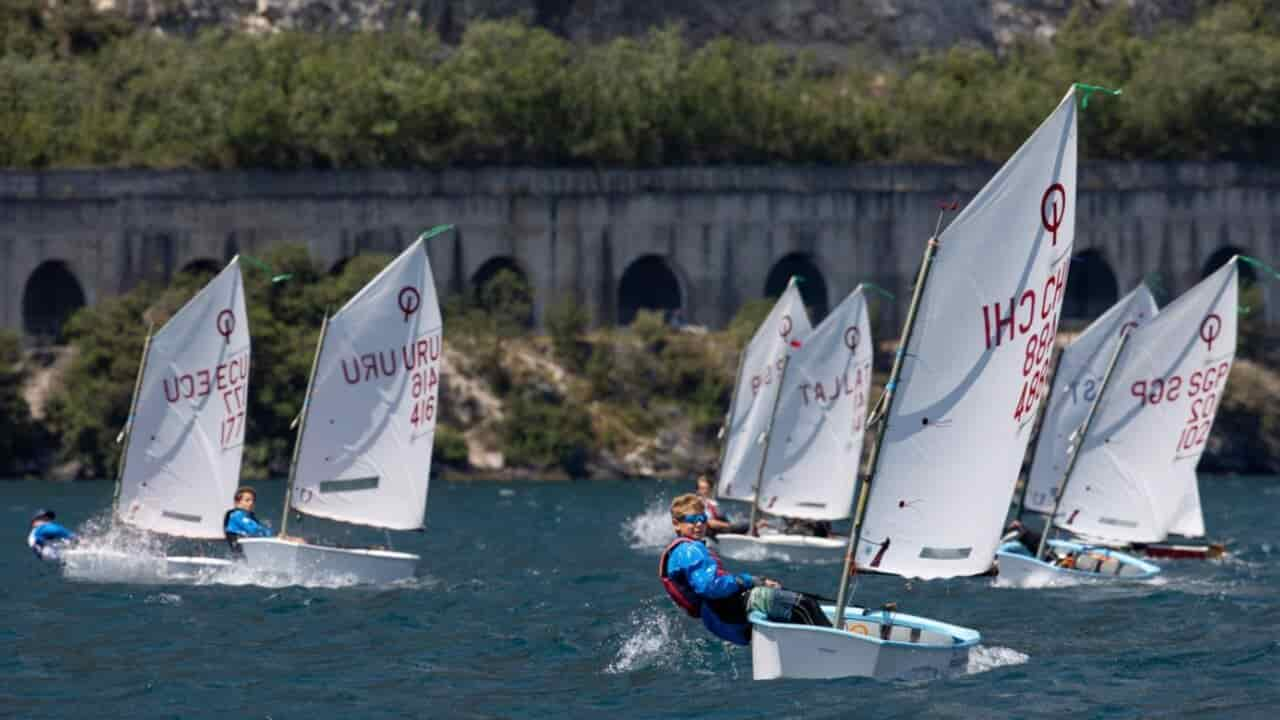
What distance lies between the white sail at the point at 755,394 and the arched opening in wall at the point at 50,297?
126 ft

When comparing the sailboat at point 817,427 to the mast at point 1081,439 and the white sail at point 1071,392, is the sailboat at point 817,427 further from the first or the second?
the mast at point 1081,439

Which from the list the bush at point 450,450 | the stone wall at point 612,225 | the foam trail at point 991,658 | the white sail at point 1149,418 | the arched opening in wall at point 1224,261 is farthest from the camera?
the arched opening in wall at point 1224,261

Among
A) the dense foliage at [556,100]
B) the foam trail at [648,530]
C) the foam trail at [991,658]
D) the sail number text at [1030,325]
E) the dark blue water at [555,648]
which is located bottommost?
the foam trail at [648,530]

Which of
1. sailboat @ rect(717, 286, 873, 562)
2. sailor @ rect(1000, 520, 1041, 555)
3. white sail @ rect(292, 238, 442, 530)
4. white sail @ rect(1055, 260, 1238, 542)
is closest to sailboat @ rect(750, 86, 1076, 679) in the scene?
white sail @ rect(292, 238, 442, 530)

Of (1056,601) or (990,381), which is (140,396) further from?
(990,381)

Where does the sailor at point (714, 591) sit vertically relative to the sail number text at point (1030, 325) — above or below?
below

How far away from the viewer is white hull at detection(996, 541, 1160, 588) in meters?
41.1

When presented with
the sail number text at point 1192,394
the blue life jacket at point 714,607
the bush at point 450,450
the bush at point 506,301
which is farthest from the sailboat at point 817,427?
the bush at point 506,301

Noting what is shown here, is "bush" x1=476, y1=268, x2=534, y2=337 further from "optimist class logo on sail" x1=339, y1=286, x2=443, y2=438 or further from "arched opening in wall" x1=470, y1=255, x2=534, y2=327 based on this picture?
"optimist class logo on sail" x1=339, y1=286, x2=443, y2=438

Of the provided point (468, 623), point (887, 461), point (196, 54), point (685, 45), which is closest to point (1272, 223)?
point (685, 45)

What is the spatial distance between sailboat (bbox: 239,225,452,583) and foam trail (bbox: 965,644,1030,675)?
11913 mm

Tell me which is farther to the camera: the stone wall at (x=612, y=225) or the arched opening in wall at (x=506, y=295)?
the arched opening in wall at (x=506, y=295)

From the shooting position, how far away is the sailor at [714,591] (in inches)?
1081

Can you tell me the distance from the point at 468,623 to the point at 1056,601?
957cm
